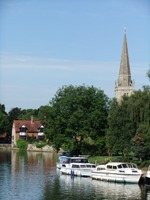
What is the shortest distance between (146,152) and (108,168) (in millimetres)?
7403

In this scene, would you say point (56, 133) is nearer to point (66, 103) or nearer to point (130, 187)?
point (66, 103)

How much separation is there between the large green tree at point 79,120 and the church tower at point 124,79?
65207 mm

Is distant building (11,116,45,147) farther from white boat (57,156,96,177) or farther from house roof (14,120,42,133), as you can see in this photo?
white boat (57,156,96,177)

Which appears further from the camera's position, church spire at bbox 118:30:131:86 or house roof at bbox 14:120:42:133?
house roof at bbox 14:120:42:133

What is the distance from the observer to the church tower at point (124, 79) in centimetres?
14275

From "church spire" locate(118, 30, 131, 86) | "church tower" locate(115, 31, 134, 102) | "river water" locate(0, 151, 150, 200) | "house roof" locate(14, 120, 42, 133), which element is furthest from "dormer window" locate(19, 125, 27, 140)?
"river water" locate(0, 151, 150, 200)

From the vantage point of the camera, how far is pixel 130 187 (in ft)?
155

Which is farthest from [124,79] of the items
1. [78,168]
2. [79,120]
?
[78,168]

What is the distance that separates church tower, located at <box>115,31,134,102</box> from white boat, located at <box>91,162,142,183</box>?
90.4m

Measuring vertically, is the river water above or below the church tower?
below

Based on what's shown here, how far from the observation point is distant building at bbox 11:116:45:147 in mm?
142000

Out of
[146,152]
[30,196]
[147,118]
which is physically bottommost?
[30,196]

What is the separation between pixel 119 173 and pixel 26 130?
94815 millimetres

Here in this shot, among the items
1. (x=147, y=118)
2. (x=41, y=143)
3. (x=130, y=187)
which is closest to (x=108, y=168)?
(x=130, y=187)
